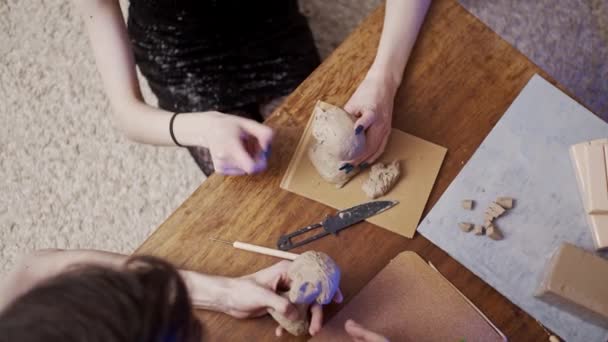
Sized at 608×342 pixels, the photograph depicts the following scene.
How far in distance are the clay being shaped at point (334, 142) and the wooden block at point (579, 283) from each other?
31 cm

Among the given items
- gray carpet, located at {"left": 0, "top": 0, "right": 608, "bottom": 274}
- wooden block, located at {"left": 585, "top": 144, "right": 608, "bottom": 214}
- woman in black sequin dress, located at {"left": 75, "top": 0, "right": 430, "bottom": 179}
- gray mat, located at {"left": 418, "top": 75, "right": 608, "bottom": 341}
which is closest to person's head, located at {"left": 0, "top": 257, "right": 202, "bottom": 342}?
woman in black sequin dress, located at {"left": 75, "top": 0, "right": 430, "bottom": 179}

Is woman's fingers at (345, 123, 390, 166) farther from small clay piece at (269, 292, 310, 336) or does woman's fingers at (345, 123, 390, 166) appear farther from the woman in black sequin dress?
small clay piece at (269, 292, 310, 336)

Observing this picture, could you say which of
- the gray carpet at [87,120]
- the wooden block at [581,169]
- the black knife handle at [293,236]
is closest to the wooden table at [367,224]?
the black knife handle at [293,236]

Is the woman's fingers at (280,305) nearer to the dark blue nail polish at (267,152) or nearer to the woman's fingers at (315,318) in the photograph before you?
the woman's fingers at (315,318)

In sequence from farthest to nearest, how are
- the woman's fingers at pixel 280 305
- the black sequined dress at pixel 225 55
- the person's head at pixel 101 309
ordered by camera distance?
the black sequined dress at pixel 225 55, the woman's fingers at pixel 280 305, the person's head at pixel 101 309

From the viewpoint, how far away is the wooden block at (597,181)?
28.4 inches

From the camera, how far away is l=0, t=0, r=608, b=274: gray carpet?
1.31 meters

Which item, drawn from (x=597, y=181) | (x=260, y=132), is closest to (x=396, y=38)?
(x=260, y=132)

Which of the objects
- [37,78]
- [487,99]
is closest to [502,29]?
[487,99]

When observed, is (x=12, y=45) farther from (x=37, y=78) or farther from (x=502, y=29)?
(x=502, y=29)

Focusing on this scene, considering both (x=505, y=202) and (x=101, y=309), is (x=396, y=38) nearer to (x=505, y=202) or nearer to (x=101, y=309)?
(x=505, y=202)

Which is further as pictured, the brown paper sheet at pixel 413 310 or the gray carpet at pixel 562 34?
the gray carpet at pixel 562 34

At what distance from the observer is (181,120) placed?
0.78 metres

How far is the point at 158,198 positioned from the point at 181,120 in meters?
0.60
